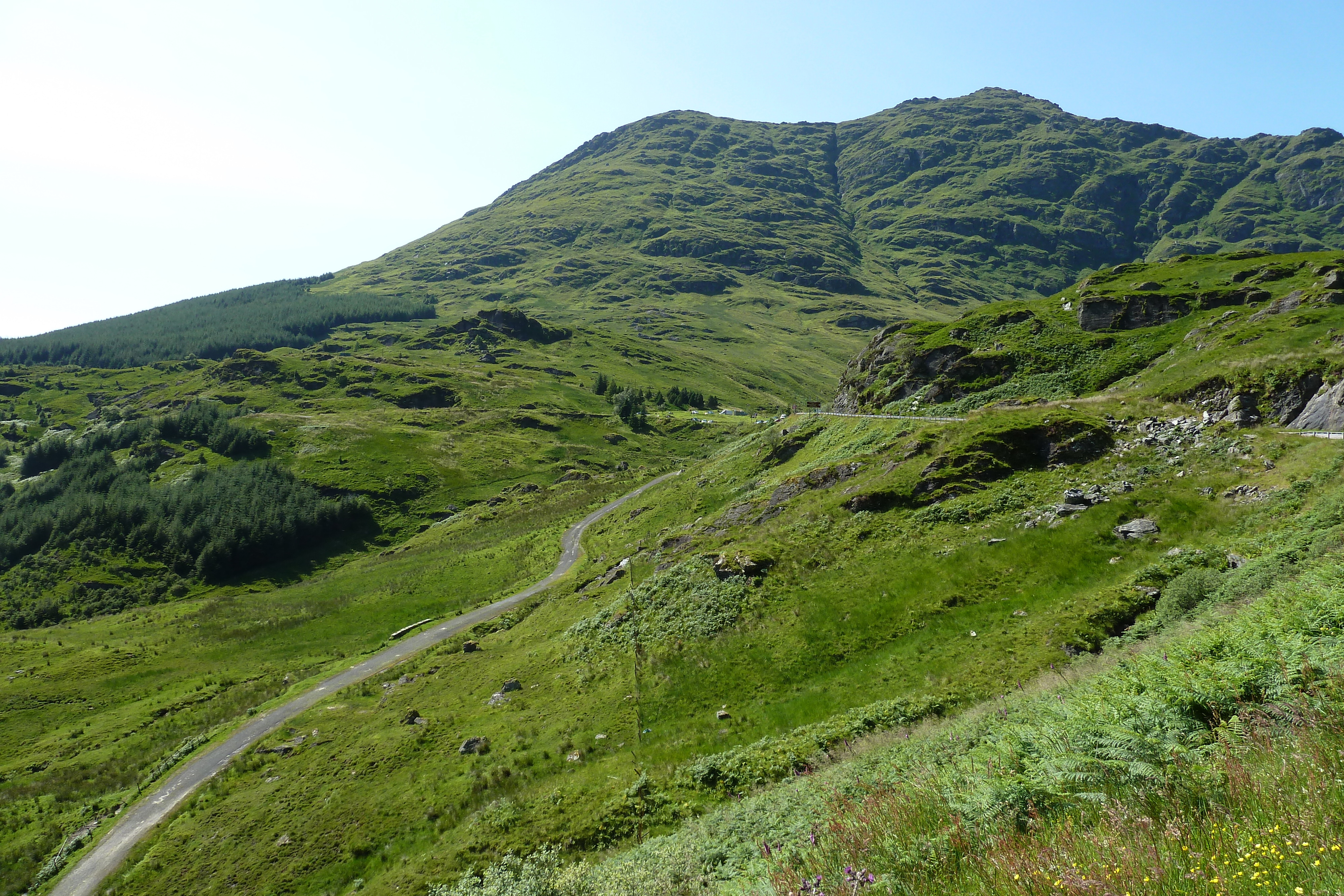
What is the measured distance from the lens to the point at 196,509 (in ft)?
423

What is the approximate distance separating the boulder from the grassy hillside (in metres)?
0.30

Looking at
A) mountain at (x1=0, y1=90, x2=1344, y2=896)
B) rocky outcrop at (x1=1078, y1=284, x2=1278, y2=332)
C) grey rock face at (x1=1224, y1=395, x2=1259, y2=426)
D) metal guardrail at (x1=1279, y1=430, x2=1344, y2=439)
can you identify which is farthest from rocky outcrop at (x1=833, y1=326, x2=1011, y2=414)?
metal guardrail at (x1=1279, y1=430, x2=1344, y2=439)

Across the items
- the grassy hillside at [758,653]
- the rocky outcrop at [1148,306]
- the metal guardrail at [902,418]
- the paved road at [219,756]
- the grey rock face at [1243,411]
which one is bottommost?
the paved road at [219,756]

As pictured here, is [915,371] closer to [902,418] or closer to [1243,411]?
[902,418]

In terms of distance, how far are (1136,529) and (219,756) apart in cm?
5860

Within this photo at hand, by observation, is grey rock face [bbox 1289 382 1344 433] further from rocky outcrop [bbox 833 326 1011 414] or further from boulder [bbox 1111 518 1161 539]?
rocky outcrop [bbox 833 326 1011 414]

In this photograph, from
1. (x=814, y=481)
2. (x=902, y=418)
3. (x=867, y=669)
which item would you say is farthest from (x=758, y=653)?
(x=902, y=418)

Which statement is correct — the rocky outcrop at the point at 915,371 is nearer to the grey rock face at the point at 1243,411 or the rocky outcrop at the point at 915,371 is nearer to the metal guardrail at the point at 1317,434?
the grey rock face at the point at 1243,411

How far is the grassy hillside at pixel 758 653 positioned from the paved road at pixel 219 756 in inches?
87.4

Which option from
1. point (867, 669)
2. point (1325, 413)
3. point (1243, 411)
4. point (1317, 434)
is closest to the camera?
point (867, 669)

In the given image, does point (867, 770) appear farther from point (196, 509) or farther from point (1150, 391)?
point (196, 509)

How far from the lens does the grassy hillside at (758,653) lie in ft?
71.2

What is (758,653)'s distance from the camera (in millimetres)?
30062

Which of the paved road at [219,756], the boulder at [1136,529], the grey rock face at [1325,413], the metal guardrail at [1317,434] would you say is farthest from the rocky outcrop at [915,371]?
the paved road at [219,756]
